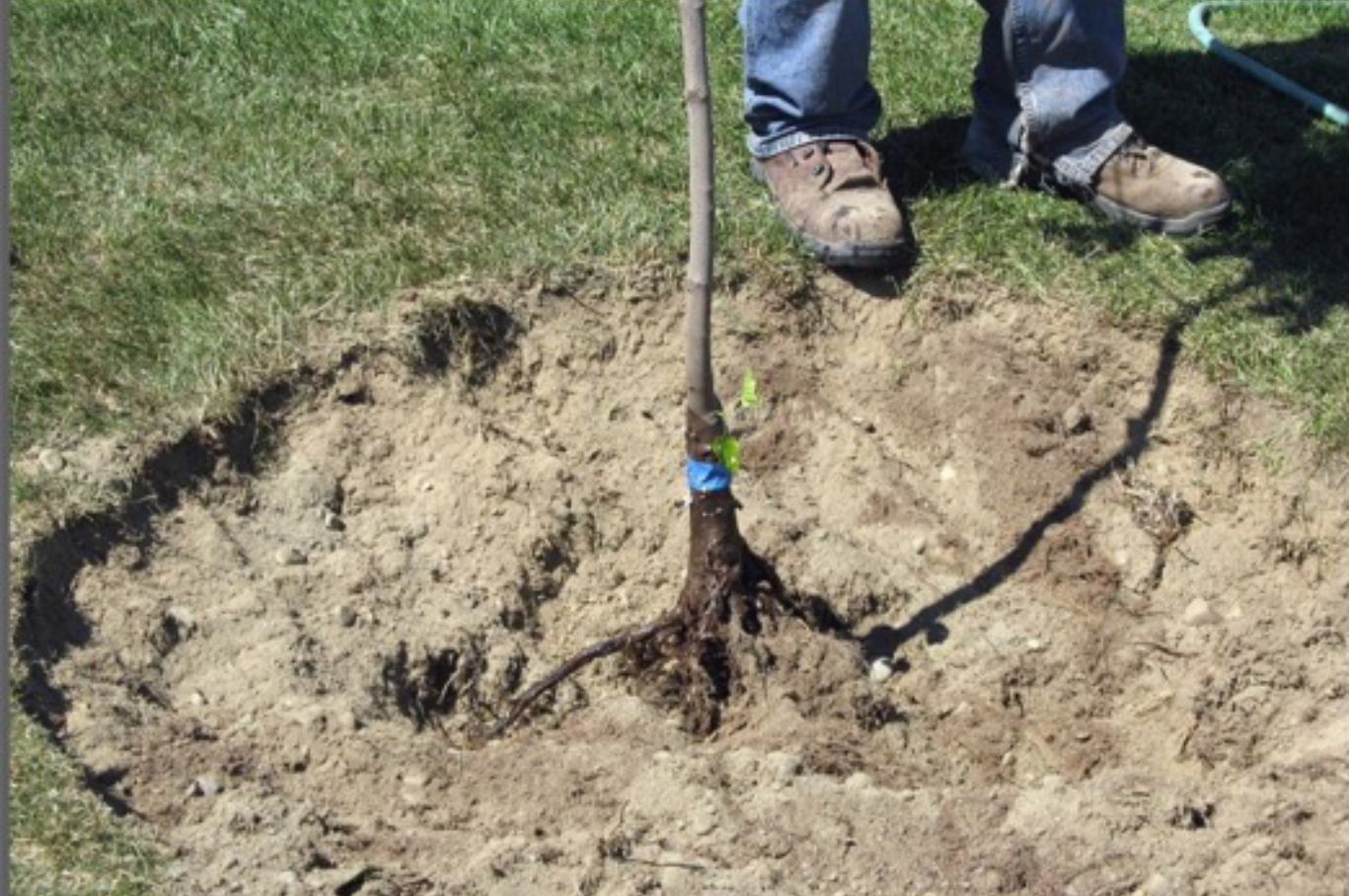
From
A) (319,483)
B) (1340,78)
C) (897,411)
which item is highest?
(319,483)

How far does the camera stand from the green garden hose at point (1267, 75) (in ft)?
18.3

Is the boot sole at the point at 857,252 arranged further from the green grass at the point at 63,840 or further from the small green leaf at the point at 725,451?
the green grass at the point at 63,840

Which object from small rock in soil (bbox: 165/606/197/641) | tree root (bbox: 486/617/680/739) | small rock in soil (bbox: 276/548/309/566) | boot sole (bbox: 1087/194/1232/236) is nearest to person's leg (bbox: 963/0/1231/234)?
boot sole (bbox: 1087/194/1232/236)

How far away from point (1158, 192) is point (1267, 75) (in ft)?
3.03

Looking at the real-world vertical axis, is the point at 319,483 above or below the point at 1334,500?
above

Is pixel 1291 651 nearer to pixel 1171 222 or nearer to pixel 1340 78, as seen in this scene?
pixel 1171 222

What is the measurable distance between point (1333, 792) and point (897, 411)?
1.31 meters

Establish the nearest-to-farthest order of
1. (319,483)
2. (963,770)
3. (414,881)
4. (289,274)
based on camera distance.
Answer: (414,881) → (963,770) → (319,483) → (289,274)

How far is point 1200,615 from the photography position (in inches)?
166

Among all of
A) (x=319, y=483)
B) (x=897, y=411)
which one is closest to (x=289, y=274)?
(x=319, y=483)

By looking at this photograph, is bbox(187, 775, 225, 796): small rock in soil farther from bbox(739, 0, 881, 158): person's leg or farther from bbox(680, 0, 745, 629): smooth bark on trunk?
bbox(739, 0, 881, 158): person's leg

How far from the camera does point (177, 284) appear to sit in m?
4.56

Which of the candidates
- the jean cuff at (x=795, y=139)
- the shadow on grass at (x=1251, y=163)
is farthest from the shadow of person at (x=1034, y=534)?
the jean cuff at (x=795, y=139)

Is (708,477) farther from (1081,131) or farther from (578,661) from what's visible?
(1081,131)
